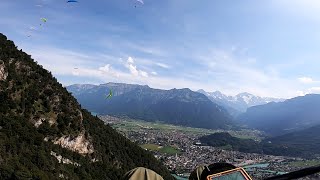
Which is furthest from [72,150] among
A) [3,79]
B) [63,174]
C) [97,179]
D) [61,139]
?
[3,79]

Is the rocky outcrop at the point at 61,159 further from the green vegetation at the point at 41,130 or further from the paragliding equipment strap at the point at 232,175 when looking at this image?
the paragliding equipment strap at the point at 232,175

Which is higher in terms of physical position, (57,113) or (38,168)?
(57,113)

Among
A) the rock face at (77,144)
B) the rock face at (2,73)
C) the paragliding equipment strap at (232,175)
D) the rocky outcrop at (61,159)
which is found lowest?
the rocky outcrop at (61,159)

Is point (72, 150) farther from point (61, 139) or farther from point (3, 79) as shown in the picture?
point (3, 79)

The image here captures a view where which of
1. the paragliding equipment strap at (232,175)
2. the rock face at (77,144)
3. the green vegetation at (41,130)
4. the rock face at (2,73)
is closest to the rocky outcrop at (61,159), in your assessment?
the green vegetation at (41,130)

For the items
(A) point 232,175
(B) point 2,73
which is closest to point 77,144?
(B) point 2,73

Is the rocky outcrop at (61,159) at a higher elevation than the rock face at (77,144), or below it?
below

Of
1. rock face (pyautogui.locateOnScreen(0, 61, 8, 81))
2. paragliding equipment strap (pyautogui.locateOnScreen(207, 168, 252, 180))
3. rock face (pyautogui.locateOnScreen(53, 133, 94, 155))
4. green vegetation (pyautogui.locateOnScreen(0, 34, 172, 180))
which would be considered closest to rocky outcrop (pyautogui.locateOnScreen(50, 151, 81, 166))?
green vegetation (pyautogui.locateOnScreen(0, 34, 172, 180))
